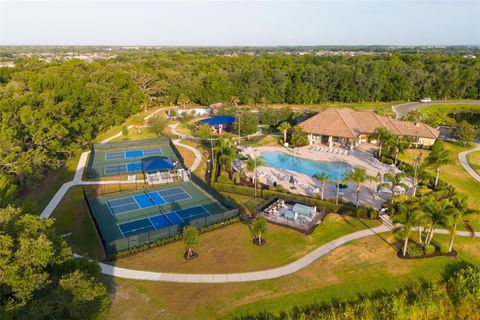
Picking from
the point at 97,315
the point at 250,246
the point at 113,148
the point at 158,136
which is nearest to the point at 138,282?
the point at 97,315

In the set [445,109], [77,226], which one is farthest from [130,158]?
[445,109]

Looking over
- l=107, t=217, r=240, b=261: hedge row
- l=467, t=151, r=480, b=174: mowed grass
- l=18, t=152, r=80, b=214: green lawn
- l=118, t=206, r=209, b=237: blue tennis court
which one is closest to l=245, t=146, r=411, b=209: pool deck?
l=107, t=217, r=240, b=261: hedge row

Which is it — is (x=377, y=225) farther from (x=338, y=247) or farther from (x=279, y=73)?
(x=279, y=73)

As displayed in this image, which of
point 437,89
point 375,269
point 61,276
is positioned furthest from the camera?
point 437,89

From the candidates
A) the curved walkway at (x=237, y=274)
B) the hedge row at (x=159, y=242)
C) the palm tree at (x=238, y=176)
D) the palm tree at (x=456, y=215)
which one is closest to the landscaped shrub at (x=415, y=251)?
the palm tree at (x=456, y=215)

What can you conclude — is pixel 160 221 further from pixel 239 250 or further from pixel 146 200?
pixel 239 250

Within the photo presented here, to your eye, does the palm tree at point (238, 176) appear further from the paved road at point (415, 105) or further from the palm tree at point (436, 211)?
the paved road at point (415, 105)

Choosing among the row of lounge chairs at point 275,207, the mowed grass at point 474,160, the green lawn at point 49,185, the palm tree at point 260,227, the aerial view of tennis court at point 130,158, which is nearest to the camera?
the palm tree at point 260,227
